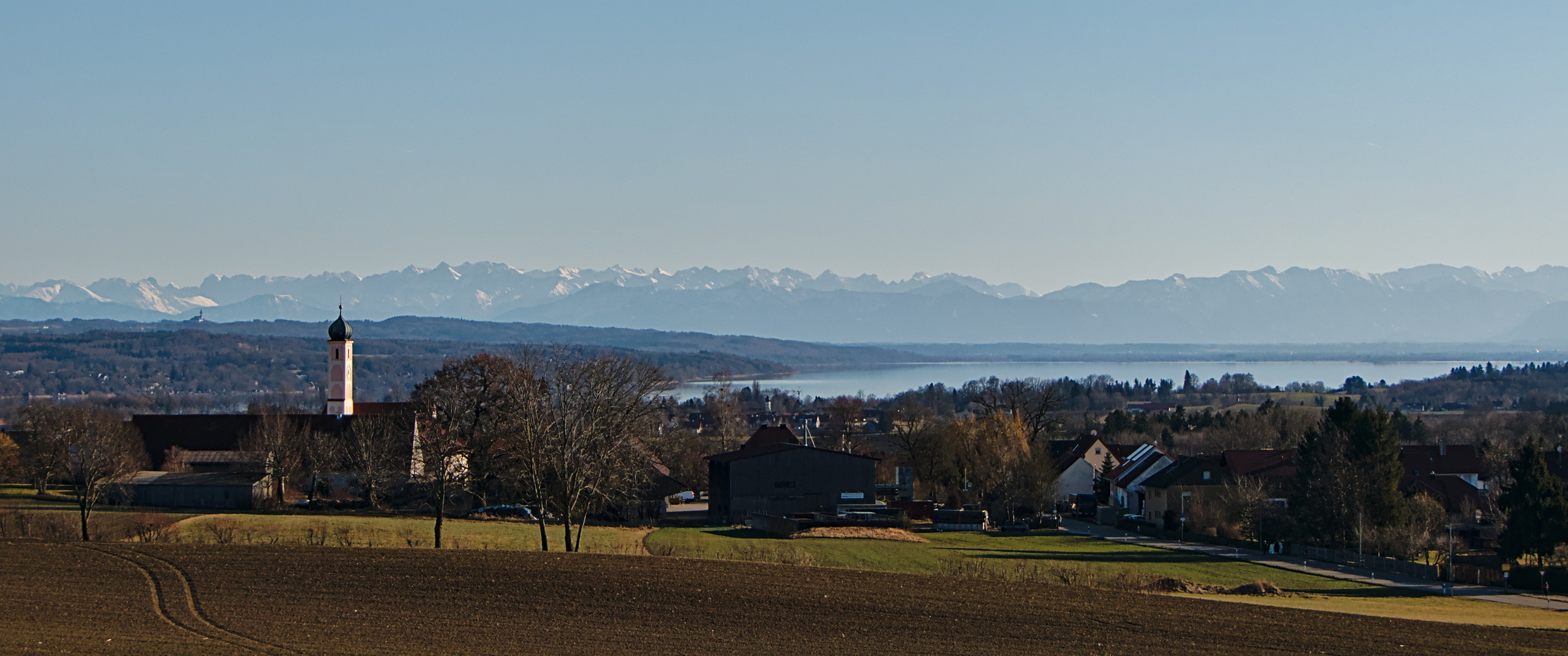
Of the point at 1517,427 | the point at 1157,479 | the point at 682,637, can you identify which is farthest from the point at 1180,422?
the point at 682,637

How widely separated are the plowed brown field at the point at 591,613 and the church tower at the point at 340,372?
42.2 metres

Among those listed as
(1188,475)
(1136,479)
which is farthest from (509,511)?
(1136,479)

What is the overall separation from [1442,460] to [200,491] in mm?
64698

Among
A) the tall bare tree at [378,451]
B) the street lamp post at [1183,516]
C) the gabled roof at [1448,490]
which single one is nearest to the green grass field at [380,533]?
the tall bare tree at [378,451]

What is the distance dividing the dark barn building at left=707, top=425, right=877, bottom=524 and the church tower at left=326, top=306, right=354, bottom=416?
81.5 ft

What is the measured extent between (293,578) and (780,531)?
27.4 m

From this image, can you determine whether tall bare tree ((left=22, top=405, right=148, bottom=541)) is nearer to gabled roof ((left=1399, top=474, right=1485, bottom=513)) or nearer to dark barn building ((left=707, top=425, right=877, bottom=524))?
dark barn building ((left=707, top=425, right=877, bottom=524))

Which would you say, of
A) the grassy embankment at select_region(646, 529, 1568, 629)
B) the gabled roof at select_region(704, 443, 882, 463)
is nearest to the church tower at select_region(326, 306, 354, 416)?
the gabled roof at select_region(704, 443, 882, 463)

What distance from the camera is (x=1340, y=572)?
44.3 meters

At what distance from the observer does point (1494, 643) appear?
25391 mm

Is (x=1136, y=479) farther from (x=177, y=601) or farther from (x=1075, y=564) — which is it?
(x=177, y=601)

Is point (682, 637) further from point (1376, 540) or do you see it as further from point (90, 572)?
point (1376, 540)

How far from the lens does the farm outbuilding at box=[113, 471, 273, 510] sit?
58312 mm

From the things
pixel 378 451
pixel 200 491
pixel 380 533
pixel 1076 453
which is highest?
pixel 378 451
